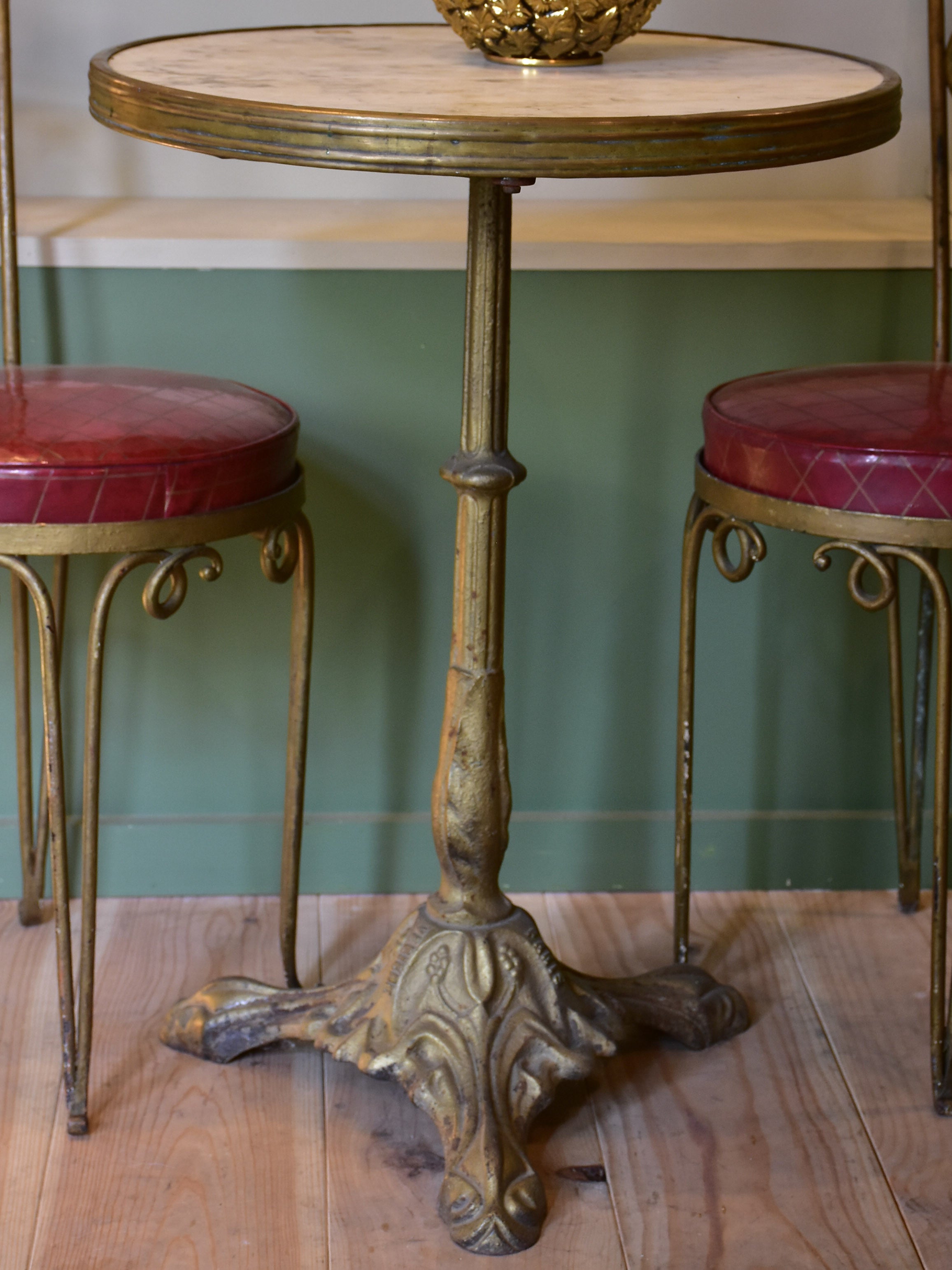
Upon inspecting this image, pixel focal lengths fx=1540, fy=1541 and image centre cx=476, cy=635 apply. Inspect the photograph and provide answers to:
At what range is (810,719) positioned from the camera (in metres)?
1.89

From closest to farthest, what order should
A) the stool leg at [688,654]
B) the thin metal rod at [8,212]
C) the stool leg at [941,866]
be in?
the stool leg at [941,866], the stool leg at [688,654], the thin metal rod at [8,212]

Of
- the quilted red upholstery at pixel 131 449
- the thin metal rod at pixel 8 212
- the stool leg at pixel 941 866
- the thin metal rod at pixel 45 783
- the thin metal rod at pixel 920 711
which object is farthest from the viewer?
the thin metal rod at pixel 920 711

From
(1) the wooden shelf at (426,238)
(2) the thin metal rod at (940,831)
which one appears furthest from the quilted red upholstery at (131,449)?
(2) the thin metal rod at (940,831)

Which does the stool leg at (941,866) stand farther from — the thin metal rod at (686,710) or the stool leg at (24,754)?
the stool leg at (24,754)

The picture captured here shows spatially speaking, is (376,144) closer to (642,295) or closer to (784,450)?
(784,450)

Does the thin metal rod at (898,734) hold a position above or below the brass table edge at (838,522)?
below

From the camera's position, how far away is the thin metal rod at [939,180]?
5.38 feet

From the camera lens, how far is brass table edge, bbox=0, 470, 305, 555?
1269mm

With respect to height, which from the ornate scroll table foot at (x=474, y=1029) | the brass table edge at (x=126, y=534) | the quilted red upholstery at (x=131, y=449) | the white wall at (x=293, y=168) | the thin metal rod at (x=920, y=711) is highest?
the white wall at (x=293, y=168)

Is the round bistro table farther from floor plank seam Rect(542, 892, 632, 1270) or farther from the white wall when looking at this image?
the white wall

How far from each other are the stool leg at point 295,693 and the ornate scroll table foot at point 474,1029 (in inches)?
4.9

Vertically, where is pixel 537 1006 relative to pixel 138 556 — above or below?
below

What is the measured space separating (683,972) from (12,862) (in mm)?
814

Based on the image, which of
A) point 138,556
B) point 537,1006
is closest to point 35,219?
point 138,556
